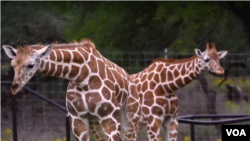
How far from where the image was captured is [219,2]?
10.0 m

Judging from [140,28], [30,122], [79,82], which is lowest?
[30,122]

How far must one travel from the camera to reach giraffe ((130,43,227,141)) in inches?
251

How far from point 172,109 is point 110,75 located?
188cm

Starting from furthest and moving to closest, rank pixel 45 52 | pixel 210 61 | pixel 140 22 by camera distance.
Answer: pixel 140 22, pixel 210 61, pixel 45 52

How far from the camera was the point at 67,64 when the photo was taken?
4.37m

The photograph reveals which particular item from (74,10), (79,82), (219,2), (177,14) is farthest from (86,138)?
(74,10)

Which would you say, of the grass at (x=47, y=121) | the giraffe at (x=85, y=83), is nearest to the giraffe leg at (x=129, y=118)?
the giraffe at (x=85, y=83)

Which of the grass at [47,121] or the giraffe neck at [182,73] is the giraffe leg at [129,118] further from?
the grass at [47,121]

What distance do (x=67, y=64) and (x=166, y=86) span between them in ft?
7.88

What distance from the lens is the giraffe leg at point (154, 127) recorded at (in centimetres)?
637

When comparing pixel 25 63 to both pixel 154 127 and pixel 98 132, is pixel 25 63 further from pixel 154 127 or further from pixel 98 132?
pixel 154 127

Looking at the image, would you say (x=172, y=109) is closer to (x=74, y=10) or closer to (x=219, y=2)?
(x=219, y=2)

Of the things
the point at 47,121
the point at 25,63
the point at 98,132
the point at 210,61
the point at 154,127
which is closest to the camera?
the point at 25,63

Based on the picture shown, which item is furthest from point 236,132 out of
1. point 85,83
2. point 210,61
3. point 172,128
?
point 210,61
